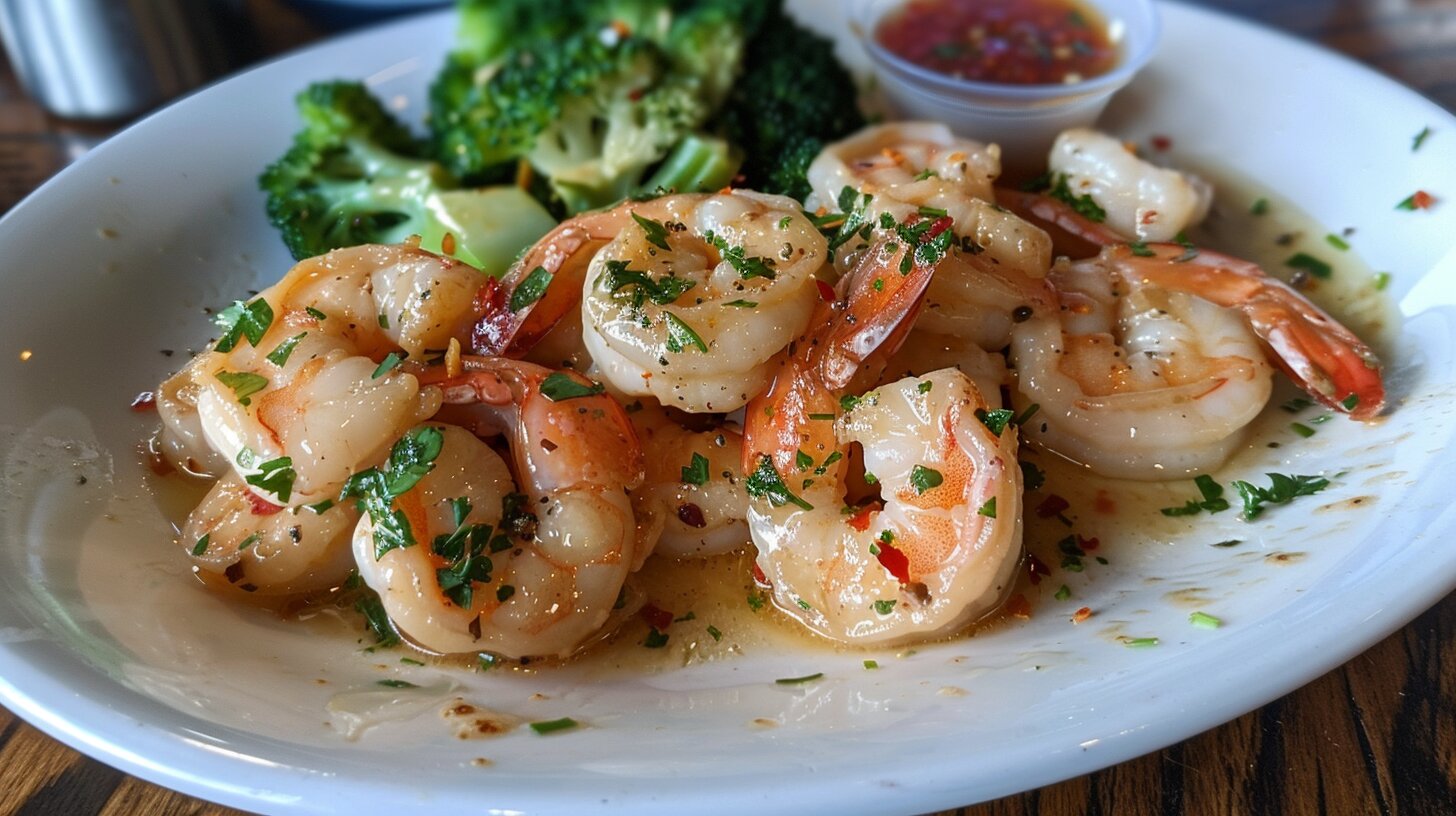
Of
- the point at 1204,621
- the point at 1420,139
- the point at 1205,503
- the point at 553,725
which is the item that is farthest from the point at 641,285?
the point at 1420,139

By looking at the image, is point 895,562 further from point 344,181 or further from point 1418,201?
point 344,181

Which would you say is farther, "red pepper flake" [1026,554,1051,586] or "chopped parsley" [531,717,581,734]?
"red pepper flake" [1026,554,1051,586]

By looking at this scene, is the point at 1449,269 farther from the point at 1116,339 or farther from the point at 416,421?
the point at 416,421

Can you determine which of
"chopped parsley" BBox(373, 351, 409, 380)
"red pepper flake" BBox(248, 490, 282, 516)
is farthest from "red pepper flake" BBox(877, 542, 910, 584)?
"red pepper flake" BBox(248, 490, 282, 516)

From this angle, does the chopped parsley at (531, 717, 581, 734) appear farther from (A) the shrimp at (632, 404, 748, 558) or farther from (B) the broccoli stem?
(B) the broccoli stem

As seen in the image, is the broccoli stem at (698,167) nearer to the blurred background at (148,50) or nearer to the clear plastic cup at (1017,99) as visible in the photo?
the clear plastic cup at (1017,99)

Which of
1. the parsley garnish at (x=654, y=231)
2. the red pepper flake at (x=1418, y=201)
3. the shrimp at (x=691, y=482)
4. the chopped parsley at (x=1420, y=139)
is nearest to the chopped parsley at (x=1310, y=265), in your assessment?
the red pepper flake at (x=1418, y=201)
